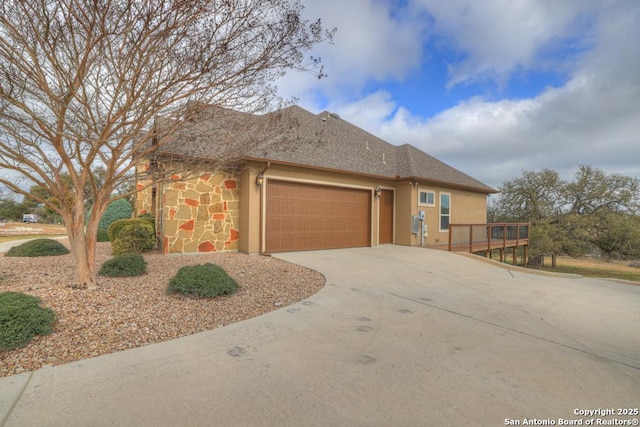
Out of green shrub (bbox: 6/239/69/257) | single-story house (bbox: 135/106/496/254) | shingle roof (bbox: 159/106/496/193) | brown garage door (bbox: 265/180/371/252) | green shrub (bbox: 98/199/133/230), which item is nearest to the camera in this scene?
single-story house (bbox: 135/106/496/254)

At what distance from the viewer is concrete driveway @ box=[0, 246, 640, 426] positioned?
87.7 inches

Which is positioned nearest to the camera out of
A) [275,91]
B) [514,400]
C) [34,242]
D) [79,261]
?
[514,400]

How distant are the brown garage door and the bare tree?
483cm

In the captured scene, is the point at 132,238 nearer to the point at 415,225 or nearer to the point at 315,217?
the point at 315,217

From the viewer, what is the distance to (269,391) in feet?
8.24

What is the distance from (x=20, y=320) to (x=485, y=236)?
1566 centimetres

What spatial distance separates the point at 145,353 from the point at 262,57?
431cm

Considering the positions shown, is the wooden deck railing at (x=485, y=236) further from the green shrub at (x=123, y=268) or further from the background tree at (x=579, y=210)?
the green shrub at (x=123, y=268)

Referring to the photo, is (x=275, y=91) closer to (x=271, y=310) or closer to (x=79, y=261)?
(x=271, y=310)

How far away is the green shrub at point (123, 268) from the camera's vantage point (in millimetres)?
6000

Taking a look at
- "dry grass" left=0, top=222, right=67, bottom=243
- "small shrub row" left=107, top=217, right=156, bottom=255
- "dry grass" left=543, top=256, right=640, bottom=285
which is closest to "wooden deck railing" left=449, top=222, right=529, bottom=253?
"dry grass" left=543, top=256, right=640, bottom=285

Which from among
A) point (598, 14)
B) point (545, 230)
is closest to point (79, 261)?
point (598, 14)

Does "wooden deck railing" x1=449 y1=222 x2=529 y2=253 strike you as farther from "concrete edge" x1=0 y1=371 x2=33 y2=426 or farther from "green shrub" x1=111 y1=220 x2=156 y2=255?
"concrete edge" x1=0 y1=371 x2=33 y2=426

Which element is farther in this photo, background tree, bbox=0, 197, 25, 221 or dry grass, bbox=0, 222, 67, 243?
background tree, bbox=0, 197, 25, 221
